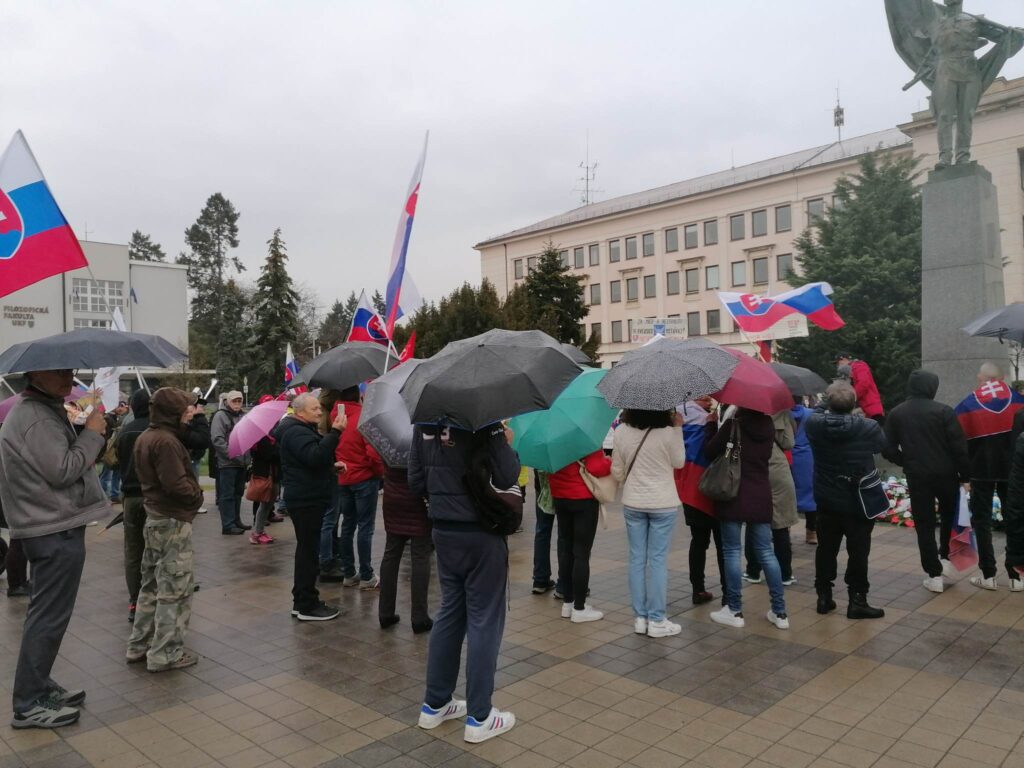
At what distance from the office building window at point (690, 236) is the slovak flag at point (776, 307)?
5427 cm

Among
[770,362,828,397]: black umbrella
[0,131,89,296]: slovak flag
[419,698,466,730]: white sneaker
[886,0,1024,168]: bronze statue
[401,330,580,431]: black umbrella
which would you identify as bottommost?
[419,698,466,730]: white sneaker

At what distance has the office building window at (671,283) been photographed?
6500cm

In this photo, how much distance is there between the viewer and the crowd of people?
14.7 feet

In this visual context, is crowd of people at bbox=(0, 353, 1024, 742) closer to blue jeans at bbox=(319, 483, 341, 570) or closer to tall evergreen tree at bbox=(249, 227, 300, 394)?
blue jeans at bbox=(319, 483, 341, 570)

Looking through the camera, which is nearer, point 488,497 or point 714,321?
point 488,497

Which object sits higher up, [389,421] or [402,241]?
[402,241]

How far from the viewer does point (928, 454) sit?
7262 millimetres

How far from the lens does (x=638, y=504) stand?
6125 mm

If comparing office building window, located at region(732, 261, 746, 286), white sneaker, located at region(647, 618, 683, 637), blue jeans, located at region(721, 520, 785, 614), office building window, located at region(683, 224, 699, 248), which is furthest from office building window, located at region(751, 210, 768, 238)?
white sneaker, located at region(647, 618, 683, 637)

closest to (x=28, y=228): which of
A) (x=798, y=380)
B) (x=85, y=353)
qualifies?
(x=85, y=353)

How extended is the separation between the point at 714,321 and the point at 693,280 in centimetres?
393

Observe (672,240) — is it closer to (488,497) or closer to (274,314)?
(274,314)

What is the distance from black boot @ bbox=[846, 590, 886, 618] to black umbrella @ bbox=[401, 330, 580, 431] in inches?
141

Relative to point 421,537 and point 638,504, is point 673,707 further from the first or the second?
point 421,537
